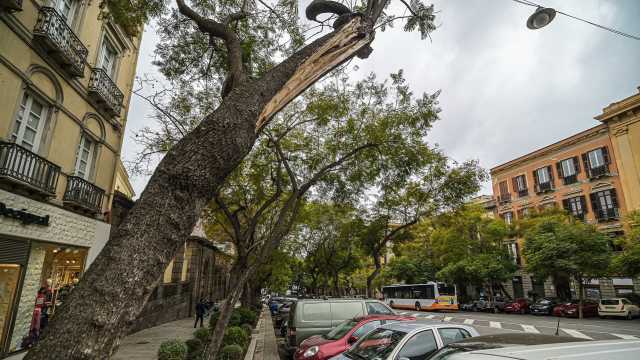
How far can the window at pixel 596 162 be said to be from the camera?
1117 inches

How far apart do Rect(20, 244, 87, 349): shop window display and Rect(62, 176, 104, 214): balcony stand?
140cm

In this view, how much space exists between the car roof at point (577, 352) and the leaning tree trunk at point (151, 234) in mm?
2166

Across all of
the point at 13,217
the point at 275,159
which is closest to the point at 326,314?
the point at 275,159

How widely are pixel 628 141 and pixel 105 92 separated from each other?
34174 millimetres

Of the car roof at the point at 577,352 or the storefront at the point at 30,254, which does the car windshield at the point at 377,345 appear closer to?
the car roof at the point at 577,352

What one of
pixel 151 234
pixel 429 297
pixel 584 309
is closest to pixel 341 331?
pixel 151 234

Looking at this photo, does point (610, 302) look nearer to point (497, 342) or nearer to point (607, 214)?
point (607, 214)

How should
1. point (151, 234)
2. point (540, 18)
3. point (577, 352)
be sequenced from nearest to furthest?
point (577, 352)
point (151, 234)
point (540, 18)

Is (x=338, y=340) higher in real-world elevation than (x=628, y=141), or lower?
lower

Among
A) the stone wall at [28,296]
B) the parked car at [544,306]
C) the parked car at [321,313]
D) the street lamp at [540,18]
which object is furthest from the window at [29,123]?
the parked car at [544,306]

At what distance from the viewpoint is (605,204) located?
2847 centimetres

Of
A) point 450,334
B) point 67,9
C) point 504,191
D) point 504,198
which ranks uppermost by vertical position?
point 504,191

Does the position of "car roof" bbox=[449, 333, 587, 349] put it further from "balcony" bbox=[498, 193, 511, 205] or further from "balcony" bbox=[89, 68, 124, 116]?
"balcony" bbox=[498, 193, 511, 205]

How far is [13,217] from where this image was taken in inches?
333
